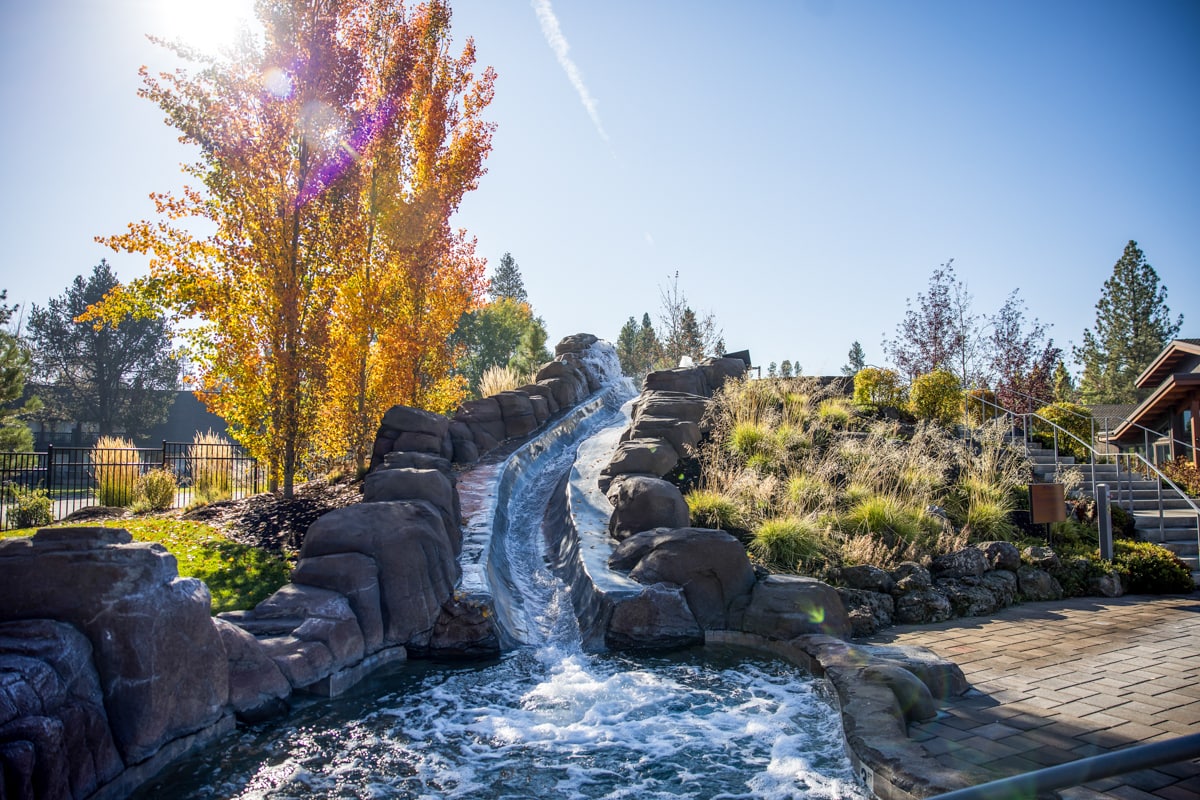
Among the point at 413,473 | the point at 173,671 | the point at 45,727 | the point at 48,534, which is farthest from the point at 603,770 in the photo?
the point at 413,473

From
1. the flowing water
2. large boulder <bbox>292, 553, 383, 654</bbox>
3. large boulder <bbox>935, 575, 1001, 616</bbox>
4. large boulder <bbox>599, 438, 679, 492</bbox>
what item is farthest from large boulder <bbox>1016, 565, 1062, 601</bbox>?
large boulder <bbox>292, 553, 383, 654</bbox>

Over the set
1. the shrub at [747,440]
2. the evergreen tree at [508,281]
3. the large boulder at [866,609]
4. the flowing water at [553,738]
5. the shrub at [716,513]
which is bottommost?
the flowing water at [553,738]

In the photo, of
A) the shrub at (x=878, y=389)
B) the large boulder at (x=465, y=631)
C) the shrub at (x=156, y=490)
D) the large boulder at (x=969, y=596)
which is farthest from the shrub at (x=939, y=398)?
the shrub at (x=156, y=490)

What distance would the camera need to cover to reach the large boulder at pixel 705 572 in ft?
20.5

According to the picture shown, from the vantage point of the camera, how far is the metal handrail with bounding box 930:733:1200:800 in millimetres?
1122

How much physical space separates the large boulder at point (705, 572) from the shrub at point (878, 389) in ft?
26.7

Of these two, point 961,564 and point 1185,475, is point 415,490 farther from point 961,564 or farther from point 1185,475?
point 1185,475

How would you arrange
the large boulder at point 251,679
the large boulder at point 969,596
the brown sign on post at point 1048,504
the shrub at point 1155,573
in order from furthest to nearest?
the brown sign on post at point 1048,504
the shrub at point 1155,573
the large boulder at point 969,596
the large boulder at point 251,679

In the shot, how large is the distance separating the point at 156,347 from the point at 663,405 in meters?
35.0

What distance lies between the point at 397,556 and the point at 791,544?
13.3 ft

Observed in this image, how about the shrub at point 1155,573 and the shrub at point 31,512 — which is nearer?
the shrub at point 1155,573

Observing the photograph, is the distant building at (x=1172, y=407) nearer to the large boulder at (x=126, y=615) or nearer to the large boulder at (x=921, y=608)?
the large boulder at (x=921, y=608)

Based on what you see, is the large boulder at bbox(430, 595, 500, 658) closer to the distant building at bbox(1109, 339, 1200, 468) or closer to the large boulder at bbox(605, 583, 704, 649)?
the large boulder at bbox(605, 583, 704, 649)

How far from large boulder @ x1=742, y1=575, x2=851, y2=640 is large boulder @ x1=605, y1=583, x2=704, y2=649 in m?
0.51
